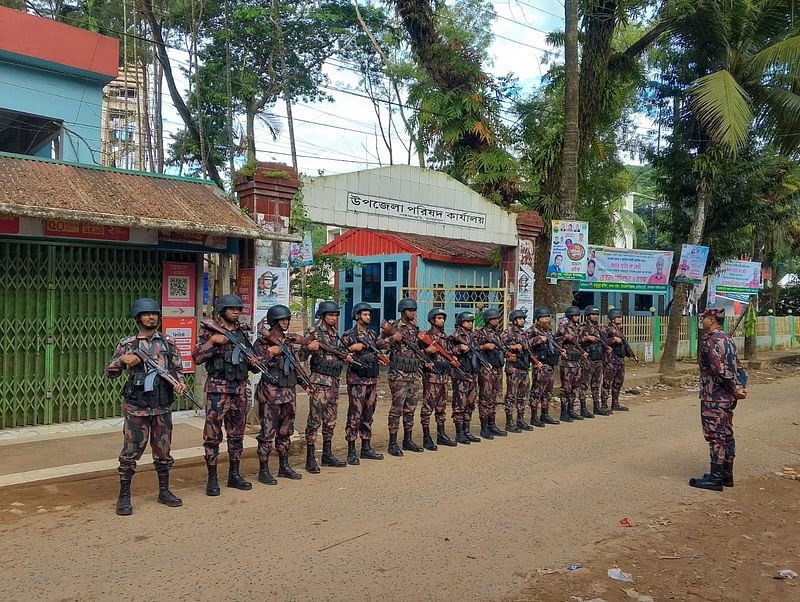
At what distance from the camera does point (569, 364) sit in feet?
33.4

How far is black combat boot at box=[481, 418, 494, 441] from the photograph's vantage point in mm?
8734

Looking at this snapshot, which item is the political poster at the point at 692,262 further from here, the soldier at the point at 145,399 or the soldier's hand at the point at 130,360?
the soldier's hand at the point at 130,360

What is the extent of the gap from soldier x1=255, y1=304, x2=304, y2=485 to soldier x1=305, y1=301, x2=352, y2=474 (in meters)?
0.32

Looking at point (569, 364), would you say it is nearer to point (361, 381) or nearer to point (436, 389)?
point (436, 389)

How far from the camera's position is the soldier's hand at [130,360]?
5.29m

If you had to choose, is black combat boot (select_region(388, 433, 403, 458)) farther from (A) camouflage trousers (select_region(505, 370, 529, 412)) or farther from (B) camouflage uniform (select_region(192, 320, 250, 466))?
(A) camouflage trousers (select_region(505, 370, 529, 412))

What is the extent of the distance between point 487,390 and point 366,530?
4.09 meters

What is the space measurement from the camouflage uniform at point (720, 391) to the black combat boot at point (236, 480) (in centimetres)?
454

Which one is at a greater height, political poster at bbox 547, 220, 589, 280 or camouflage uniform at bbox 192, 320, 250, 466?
political poster at bbox 547, 220, 589, 280

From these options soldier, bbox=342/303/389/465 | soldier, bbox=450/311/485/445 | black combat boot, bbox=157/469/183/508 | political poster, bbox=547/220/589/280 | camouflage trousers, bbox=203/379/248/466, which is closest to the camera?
black combat boot, bbox=157/469/183/508

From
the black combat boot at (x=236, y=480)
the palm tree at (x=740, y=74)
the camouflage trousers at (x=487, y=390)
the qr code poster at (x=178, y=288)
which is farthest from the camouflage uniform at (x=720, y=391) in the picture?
the palm tree at (x=740, y=74)

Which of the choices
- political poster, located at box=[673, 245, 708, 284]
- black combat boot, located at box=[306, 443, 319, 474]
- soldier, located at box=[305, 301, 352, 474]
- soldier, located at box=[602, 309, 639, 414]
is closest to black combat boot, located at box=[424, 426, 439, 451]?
soldier, located at box=[305, 301, 352, 474]

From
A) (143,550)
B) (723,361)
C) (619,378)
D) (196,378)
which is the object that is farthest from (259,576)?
(619,378)

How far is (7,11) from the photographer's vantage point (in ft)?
38.6
